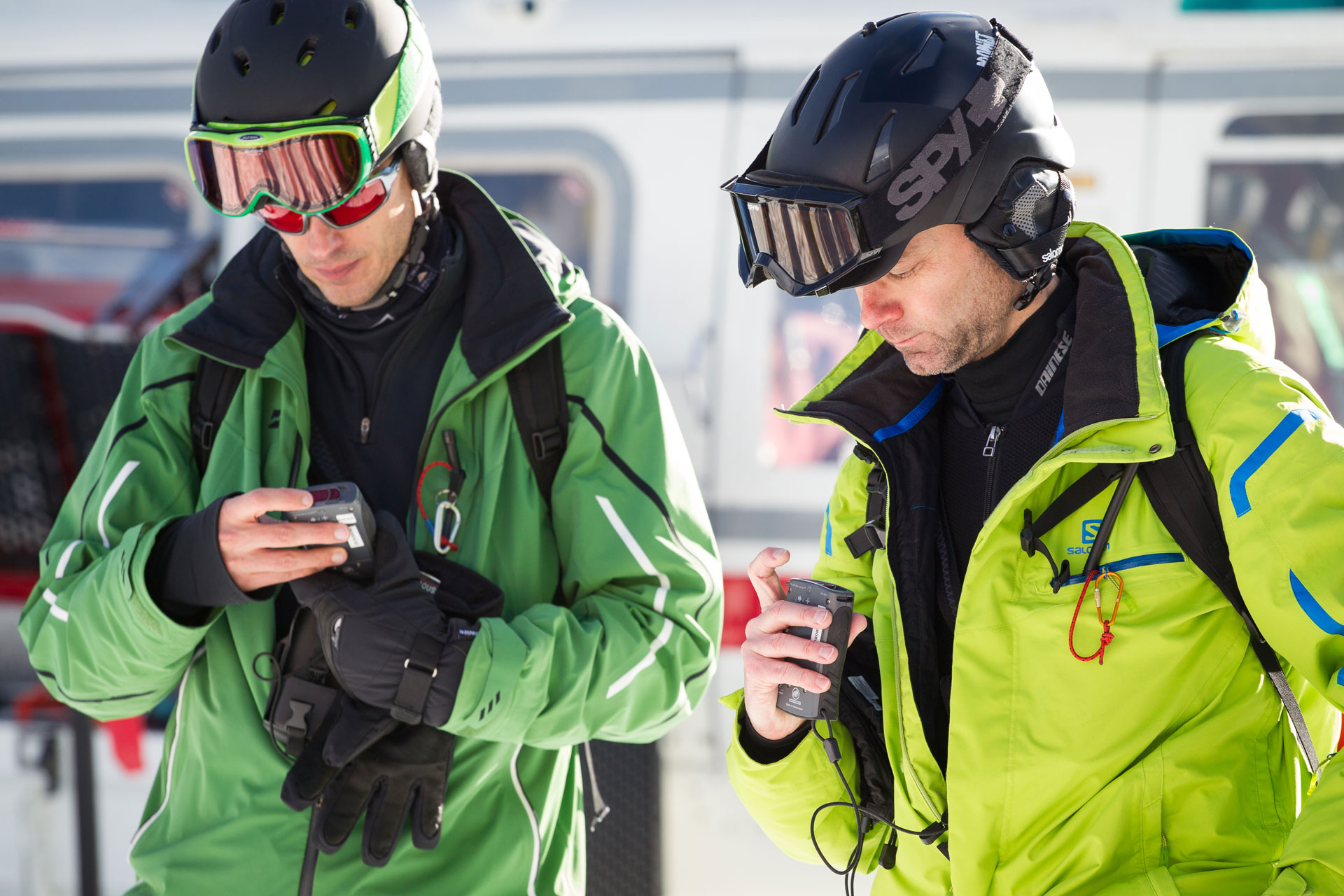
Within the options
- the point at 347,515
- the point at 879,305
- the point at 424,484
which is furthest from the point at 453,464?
the point at 879,305

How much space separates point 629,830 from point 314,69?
2527mm

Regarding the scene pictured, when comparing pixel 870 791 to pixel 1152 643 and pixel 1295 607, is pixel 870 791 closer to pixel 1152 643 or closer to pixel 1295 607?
pixel 1152 643

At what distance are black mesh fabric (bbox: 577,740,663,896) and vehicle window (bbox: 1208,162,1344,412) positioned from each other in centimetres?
231

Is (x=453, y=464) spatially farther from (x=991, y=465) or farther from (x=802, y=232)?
(x=991, y=465)

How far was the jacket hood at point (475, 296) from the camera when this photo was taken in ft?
6.79

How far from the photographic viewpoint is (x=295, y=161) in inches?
79.3

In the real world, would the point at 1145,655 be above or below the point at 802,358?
above

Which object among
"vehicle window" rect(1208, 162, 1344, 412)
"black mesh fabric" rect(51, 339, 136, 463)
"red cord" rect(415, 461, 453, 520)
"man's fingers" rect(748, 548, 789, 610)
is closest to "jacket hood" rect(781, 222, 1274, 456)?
"man's fingers" rect(748, 548, 789, 610)

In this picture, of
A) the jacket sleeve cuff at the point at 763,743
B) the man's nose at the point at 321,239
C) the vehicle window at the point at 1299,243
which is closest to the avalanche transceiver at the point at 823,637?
the jacket sleeve cuff at the point at 763,743

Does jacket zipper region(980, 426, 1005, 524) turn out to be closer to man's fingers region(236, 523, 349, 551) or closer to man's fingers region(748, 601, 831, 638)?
man's fingers region(748, 601, 831, 638)

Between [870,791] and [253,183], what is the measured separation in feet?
4.76

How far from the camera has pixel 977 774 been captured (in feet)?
5.23

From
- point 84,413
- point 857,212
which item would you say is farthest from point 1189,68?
point 84,413

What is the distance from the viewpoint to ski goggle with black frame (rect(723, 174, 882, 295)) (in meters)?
1.72
